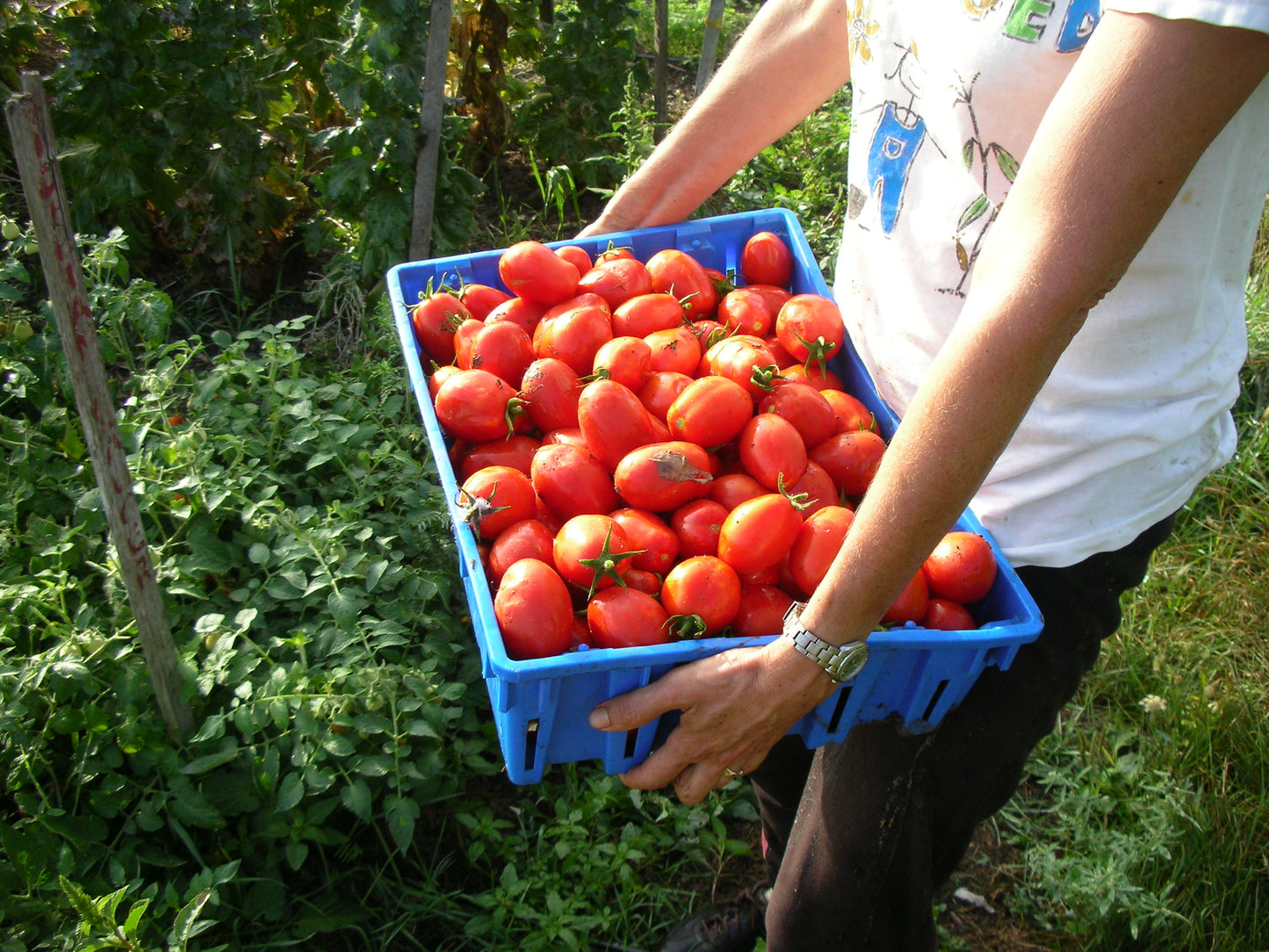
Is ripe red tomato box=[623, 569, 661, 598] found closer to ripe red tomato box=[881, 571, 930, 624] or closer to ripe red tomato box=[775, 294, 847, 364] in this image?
ripe red tomato box=[881, 571, 930, 624]

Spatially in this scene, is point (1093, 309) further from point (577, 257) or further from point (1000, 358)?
point (577, 257)

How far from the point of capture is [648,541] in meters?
1.44


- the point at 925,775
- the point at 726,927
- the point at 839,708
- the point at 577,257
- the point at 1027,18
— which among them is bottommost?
the point at 726,927

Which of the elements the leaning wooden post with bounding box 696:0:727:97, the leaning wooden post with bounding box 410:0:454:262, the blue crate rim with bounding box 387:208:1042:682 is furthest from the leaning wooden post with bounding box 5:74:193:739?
the leaning wooden post with bounding box 696:0:727:97

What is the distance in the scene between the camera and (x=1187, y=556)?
2.74m

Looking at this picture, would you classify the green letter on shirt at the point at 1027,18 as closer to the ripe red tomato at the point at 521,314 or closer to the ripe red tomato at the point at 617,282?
the ripe red tomato at the point at 617,282

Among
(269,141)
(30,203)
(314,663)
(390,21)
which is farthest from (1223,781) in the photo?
(269,141)

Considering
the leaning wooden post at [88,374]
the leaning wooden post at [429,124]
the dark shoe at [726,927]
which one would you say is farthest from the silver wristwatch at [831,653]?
the leaning wooden post at [429,124]

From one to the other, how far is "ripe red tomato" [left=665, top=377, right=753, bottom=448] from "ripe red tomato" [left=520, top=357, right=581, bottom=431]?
189mm

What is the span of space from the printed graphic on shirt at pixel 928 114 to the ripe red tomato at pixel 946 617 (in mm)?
443

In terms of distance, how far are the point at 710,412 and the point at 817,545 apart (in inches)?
11.2

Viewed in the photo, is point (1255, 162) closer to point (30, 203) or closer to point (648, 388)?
point (648, 388)

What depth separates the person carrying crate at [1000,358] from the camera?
96cm

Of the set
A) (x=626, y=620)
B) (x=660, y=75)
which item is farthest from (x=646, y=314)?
(x=660, y=75)
